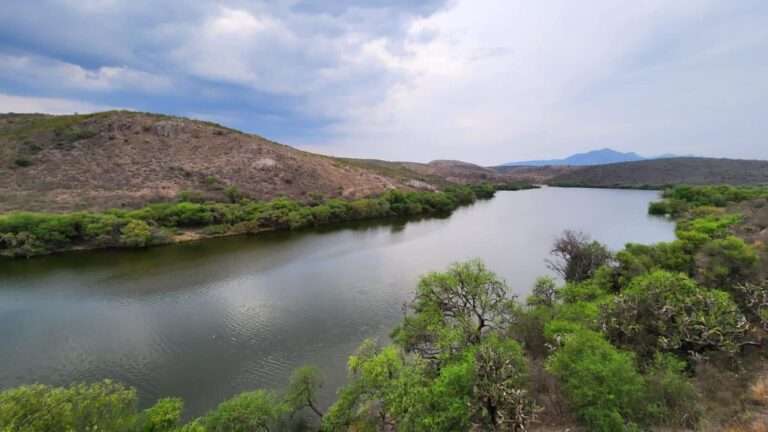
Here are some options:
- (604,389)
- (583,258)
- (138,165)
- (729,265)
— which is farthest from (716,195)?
(138,165)

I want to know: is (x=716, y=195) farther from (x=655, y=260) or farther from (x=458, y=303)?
(x=458, y=303)

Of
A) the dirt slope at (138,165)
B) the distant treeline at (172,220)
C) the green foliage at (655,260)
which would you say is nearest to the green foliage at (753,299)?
the green foliage at (655,260)

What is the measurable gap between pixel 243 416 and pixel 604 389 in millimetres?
11008

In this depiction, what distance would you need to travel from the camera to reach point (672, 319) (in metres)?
13.5

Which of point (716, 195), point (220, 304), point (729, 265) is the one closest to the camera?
point (729, 265)

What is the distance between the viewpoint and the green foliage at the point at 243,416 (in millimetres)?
10469

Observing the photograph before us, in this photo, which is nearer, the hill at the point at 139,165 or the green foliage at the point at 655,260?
the green foliage at the point at 655,260

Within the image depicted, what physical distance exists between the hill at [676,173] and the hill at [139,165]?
4576 inches

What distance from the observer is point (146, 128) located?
72688 millimetres

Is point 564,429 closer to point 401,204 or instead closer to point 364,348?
point 364,348

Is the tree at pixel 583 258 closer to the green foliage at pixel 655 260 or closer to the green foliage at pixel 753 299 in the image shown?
the green foliage at pixel 655 260

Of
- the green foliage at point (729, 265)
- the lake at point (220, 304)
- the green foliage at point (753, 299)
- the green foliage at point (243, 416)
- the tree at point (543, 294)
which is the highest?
the green foliage at point (729, 265)

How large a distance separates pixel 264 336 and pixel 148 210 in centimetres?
3787

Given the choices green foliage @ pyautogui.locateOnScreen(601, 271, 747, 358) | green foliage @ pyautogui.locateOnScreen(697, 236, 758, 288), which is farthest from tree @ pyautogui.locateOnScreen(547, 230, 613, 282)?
green foliage @ pyautogui.locateOnScreen(601, 271, 747, 358)
